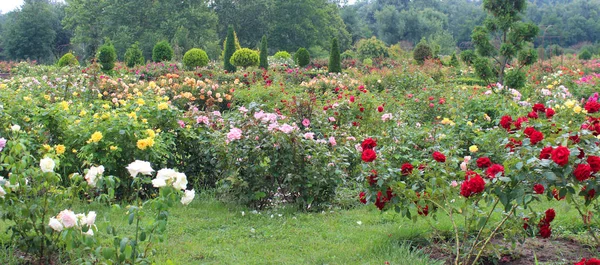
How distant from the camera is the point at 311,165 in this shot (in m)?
4.34

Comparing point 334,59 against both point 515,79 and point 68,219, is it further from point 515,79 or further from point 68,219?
point 68,219

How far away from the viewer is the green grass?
326cm

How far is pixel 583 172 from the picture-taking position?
7.42ft

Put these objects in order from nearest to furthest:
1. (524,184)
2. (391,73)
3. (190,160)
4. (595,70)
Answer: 1. (524,184)
2. (190,160)
3. (391,73)
4. (595,70)

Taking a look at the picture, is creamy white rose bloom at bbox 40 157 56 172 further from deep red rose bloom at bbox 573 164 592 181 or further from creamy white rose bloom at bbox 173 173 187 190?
deep red rose bloom at bbox 573 164 592 181

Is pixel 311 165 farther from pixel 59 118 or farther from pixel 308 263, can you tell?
pixel 59 118

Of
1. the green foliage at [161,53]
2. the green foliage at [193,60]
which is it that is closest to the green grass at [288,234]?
the green foliage at [193,60]

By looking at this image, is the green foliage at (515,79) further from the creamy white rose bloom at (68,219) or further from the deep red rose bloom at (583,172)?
the creamy white rose bloom at (68,219)

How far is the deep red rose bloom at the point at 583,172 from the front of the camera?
7.40ft

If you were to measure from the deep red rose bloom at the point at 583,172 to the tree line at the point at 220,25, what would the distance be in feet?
79.0

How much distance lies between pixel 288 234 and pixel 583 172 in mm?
2028

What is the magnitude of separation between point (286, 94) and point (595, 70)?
15.0 metres

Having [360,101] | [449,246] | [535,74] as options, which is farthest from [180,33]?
[449,246]

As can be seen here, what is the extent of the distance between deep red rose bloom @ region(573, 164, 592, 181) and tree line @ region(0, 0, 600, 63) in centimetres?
2409
